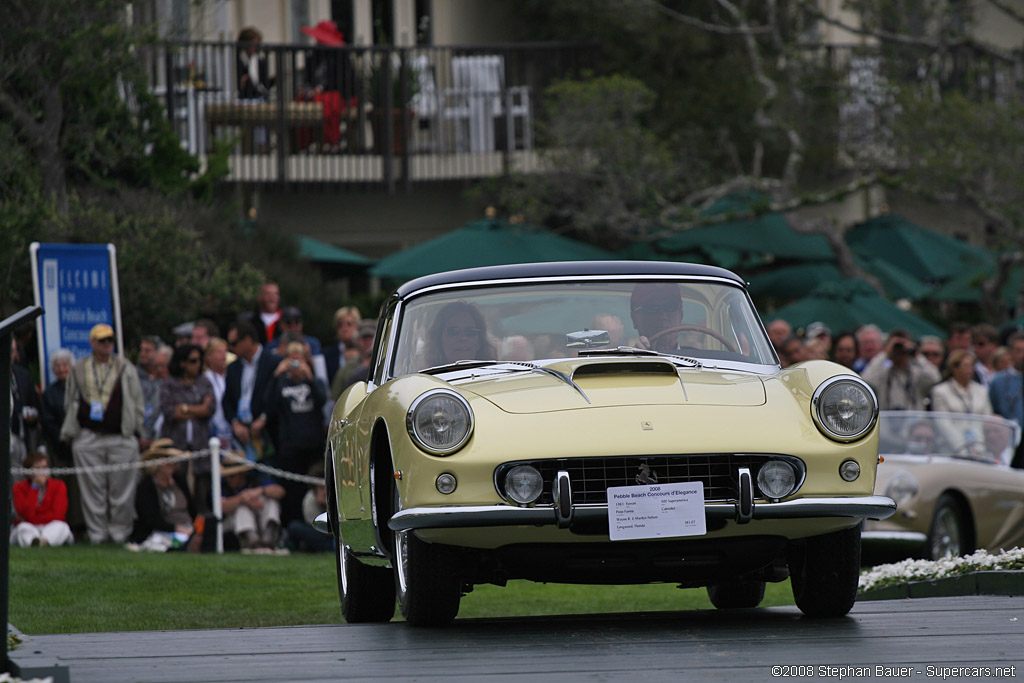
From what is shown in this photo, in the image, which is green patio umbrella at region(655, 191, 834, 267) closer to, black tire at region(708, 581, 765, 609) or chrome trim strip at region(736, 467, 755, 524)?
black tire at region(708, 581, 765, 609)

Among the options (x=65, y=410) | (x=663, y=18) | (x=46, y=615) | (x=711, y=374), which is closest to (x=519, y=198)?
(x=663, y=18)

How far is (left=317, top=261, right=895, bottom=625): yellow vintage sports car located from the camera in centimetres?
632

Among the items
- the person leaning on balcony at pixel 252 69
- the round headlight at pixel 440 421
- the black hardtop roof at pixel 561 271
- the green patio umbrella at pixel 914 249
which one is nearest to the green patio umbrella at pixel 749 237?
the green patio umbrella at pixel 914 249

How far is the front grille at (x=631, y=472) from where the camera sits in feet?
20.9

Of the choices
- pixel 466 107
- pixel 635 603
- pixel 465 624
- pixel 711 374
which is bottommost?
pixel 635 603

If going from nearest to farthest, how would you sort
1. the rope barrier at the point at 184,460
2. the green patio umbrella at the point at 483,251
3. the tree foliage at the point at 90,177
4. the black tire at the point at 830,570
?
the black tire at the point at 830,570
the rope barrier at the point at 184,460
the tree foliage at the point at 90,177
the green patio umbrella at the point at 483,251

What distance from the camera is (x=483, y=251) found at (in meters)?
21.2

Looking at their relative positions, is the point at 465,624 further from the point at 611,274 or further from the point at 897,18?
the point at 897,18

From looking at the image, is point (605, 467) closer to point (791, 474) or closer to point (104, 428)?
point (791, 474)

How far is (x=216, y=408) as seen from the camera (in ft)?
49.4

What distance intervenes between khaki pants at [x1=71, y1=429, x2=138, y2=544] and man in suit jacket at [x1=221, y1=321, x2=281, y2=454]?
97 centimetres

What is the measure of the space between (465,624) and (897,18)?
64.8 ft

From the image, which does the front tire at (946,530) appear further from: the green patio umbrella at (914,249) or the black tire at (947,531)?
the green patio umbrella at (914,249)

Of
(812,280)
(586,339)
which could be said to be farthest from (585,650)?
(812,280)
